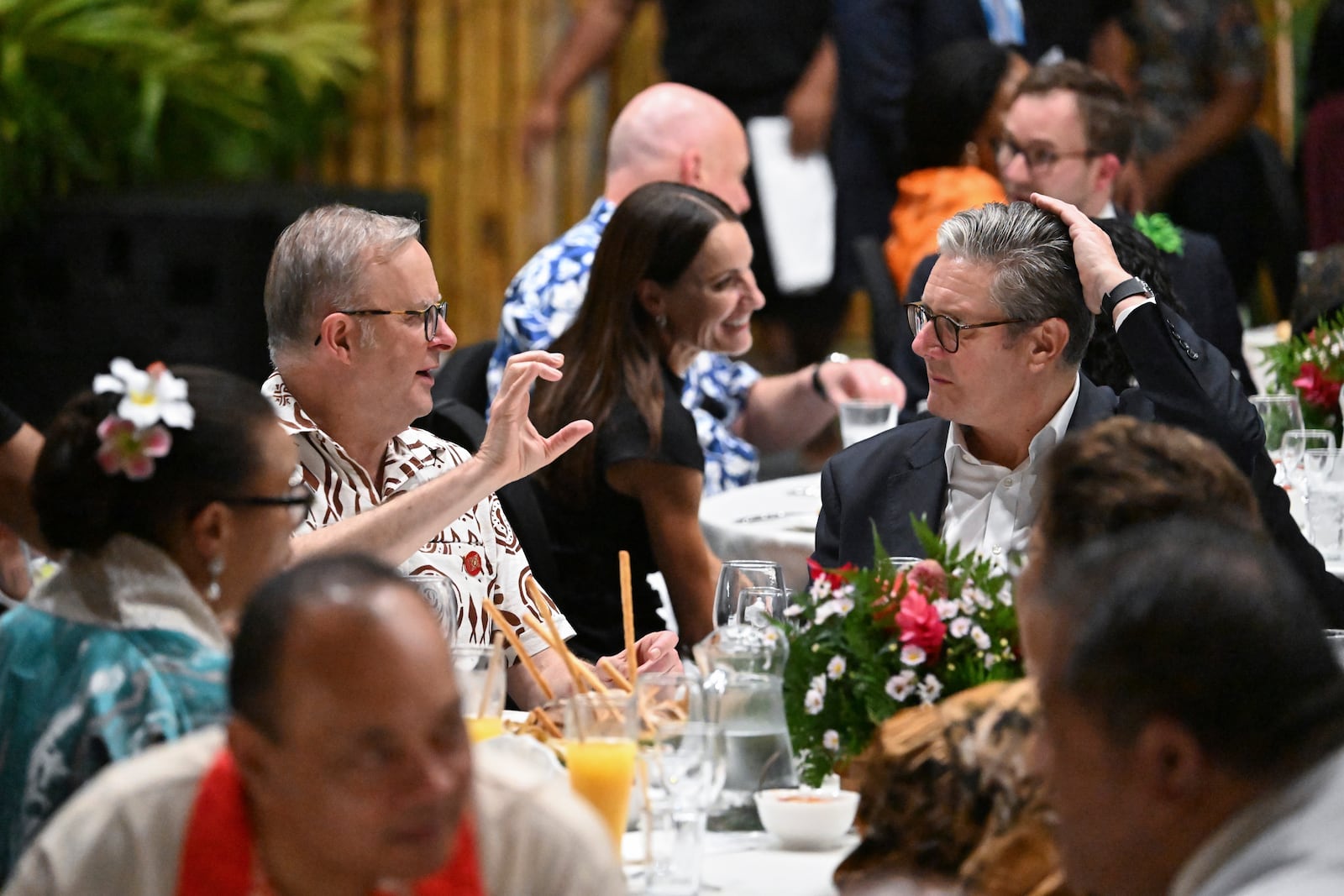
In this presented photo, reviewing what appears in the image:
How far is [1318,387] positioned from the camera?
13.7 ft

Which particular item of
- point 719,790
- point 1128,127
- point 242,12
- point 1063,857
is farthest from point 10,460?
point 242,12

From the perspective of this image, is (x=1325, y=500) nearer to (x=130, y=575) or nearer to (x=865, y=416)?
(x=865, y=416)

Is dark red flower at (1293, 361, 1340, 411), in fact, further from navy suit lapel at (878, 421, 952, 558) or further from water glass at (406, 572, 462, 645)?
water glass at (406, 572, 462, 645)

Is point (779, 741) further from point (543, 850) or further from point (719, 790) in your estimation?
point (543, 850)

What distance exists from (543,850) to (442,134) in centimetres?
775

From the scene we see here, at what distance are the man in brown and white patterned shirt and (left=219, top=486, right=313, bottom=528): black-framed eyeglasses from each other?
2.73 feet

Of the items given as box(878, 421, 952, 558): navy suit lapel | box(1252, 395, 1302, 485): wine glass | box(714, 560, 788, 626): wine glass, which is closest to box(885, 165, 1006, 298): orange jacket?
box(1252, 395, 1302, 485): wine glass

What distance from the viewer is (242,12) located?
8.23 meters

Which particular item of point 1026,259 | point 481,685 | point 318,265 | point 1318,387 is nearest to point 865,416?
point 1318,387

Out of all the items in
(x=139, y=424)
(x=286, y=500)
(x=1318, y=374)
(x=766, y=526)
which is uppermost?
(x=139, y=424)

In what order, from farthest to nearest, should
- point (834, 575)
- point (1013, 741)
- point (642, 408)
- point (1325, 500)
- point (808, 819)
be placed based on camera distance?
point (642, 408) < point (1325, 500) < point (834, 575) < point (808, 819) < point (1013, 741)

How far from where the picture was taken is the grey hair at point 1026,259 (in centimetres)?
312

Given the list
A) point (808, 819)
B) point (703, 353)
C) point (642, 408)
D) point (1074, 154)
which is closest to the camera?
point (808, 819)

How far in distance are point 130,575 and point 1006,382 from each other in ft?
5.32
